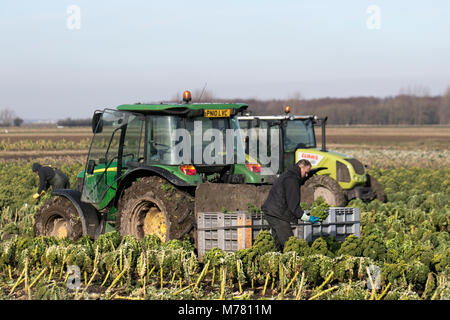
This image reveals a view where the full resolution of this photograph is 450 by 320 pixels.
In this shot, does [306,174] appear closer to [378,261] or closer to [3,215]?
[378,261]

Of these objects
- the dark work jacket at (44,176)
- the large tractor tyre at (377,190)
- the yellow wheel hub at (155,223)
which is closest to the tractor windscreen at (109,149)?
the yellow wheel hub at (155,223)

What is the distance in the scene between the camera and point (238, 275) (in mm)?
8422

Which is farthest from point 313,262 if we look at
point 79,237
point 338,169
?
point 338,169

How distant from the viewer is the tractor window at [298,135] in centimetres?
1583

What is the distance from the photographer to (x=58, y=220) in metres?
11.6

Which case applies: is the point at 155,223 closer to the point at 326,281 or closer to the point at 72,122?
the point at 326,281

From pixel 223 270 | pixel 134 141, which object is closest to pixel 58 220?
pixel 134 141

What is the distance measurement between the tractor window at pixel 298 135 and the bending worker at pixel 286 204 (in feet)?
21.8

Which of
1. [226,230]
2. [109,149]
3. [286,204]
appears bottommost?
[226,230]

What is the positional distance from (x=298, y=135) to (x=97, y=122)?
6.59 m

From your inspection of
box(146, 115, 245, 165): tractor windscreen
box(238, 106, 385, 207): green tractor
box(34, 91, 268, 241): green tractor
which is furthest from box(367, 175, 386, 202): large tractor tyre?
box(146, 115, 245, 165): tractor windscreen

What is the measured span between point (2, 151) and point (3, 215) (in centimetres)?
3441

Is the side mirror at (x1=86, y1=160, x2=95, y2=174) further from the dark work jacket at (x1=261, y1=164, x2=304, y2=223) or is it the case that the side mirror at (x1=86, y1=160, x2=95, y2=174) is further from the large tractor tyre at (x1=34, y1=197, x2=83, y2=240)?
the dark work jacket at (x1=261, y1=164, x2=304, y2=223)

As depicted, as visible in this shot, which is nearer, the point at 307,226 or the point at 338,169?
the point at 307,226
